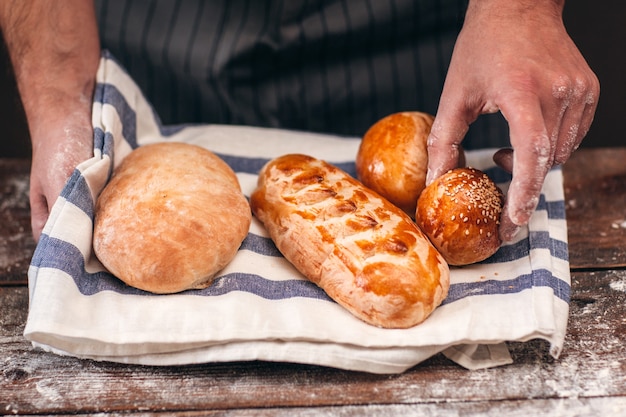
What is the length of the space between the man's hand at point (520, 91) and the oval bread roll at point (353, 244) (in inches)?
6.7

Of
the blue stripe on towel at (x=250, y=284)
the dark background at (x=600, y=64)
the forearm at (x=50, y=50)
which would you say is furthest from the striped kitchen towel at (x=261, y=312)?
the dark background at (x=600, y=64)

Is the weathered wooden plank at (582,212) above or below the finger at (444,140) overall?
below

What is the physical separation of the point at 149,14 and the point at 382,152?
81 cm

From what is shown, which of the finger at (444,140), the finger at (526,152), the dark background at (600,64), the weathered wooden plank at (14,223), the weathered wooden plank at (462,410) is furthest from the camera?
the dark background at (600,64)

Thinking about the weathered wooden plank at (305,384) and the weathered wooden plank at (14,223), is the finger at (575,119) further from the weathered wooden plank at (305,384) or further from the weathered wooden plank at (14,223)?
the weathered wooden plank at (14,223)

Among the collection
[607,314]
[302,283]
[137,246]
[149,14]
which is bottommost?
[607,314]

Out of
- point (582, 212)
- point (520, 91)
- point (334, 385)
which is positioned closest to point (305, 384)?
point (334, 385)

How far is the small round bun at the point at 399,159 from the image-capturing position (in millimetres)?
1280

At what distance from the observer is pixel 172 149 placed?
4.34 feet

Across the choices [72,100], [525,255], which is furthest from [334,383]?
[72,100]

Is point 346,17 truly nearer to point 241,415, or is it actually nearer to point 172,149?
point 172,149

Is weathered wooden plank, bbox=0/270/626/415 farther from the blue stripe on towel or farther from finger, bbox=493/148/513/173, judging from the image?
finger, bbox=493/148/513/173

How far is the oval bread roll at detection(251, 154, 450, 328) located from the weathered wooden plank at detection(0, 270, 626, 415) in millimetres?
110

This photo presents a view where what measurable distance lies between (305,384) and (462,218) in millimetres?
398
